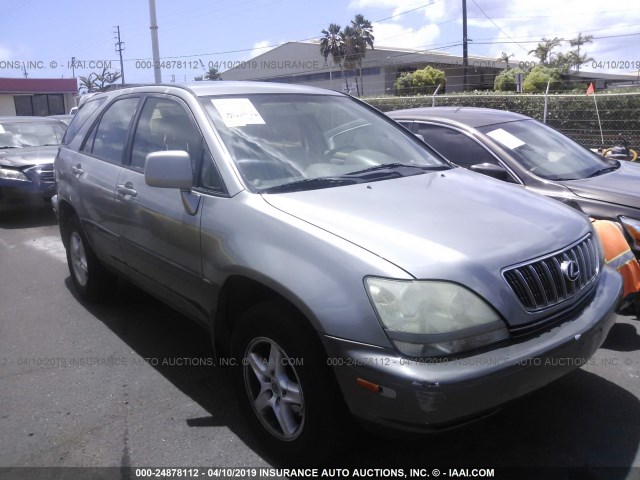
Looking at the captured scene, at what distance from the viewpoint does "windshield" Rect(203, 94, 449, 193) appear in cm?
318

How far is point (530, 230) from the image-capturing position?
2715 millimetres

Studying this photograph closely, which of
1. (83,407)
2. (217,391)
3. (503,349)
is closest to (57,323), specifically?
(83,407)

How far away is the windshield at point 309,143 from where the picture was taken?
3.18 m

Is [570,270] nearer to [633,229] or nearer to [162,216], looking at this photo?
[633,229]

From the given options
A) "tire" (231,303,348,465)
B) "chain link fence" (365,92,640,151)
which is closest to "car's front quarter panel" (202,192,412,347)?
"tire" (231,303,348,465)

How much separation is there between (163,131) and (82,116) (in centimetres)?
191

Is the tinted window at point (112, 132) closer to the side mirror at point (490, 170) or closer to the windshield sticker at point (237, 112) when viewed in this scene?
the windshield sticker at point (237, 112)

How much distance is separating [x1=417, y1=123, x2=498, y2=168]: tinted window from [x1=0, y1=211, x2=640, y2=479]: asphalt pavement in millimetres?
1809

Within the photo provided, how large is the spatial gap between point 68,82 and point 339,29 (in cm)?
2417

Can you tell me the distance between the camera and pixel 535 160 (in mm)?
5199

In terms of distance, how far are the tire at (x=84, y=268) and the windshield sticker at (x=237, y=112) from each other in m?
1.97

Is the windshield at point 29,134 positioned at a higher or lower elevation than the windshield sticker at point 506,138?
higher

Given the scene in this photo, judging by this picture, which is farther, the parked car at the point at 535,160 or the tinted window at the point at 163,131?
the parked car at the point at 535,160

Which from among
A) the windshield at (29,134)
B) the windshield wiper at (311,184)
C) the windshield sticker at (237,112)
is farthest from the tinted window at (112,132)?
the windshield at (29,134)
